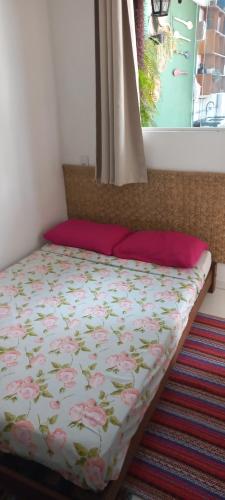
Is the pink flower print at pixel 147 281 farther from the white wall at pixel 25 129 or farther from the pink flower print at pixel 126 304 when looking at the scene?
the white wall at pixel 25 129

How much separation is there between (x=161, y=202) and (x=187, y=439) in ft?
5.30

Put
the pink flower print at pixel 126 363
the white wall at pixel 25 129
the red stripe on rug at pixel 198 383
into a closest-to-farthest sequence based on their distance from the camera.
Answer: the pink flower print at pixel 126 363 < the red stripe on rug at pixel 198 383 < the white wall at pixel 25 129

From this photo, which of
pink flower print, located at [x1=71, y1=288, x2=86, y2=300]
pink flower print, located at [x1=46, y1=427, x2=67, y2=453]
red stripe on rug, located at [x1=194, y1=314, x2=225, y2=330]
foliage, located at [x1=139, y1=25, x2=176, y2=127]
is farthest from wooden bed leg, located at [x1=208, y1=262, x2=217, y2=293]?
pink flower print, located at [x1=46, y1=427, x2=67, y2=453]

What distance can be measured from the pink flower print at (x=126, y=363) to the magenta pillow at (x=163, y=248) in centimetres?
89

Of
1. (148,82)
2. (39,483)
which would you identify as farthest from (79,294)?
(148,82)

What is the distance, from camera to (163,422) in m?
1.71

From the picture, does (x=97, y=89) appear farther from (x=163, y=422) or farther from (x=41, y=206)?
(x=163, y=422)

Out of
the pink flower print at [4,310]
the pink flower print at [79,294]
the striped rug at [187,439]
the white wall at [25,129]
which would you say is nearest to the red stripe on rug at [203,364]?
the striped rug at [187,439]

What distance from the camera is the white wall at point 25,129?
2.34m

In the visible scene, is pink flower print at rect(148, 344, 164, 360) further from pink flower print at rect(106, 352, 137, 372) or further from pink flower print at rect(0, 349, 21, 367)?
pink flower print at rect(0, 349, 21, 367)

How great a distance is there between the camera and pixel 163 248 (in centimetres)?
237

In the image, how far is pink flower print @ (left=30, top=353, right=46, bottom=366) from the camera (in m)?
1.55

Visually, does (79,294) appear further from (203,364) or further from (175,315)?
(203,364)

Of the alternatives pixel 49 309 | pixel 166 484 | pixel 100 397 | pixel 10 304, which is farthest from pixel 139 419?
pixel 10 304
